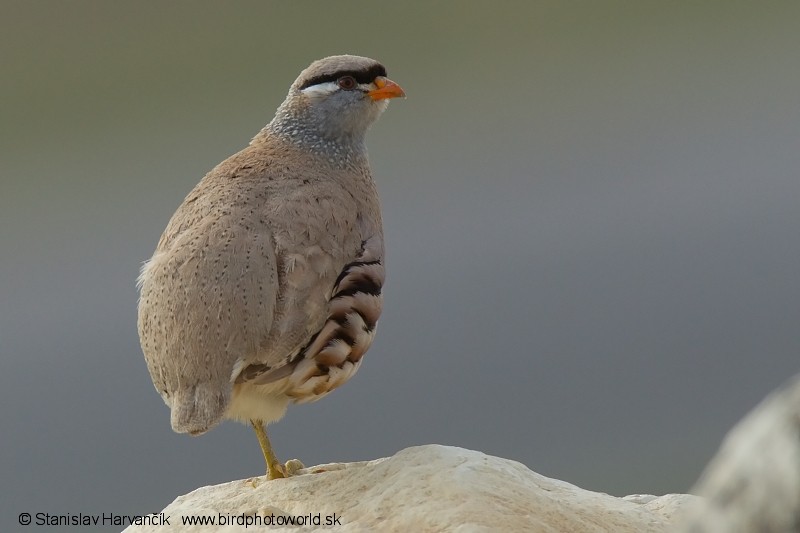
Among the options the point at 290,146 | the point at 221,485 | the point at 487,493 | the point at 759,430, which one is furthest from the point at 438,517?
the point at 290,146

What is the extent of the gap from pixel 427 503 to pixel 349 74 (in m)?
2.29

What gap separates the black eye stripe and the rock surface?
1.84 meters

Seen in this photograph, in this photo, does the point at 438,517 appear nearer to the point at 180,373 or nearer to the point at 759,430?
the point at 180,373

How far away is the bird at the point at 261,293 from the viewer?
398 cm

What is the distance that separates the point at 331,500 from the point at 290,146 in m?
1.84

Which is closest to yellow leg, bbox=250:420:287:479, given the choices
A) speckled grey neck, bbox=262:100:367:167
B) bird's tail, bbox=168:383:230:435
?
bird's tail, bbox=168:383:230:435

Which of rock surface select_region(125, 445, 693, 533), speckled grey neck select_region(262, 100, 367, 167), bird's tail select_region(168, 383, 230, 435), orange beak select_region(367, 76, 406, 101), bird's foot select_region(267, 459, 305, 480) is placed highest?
orange beak select_region(367, 76, 406, 101)

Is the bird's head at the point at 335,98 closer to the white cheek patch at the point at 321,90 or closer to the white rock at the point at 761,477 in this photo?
the white cheek patch at the point at 321,90

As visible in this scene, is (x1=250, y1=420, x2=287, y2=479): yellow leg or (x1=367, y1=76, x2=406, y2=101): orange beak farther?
(x1=367, y1=76, x2=406, y2=101): orange beak

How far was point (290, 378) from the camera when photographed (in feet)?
13.5

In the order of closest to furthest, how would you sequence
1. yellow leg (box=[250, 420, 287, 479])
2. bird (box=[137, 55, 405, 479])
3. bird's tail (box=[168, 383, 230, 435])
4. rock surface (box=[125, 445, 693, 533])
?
rock surface (box=[125, 445, 693, 533]) < bird's tail (box=[168, 383, 230, 435]) < bird (box=[137, 55, 405, 479]) < yellow leg (box=[250, 420, 287, 479])

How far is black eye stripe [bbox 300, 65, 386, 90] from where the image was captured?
512 cm

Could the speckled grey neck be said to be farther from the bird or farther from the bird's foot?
the bird's foot

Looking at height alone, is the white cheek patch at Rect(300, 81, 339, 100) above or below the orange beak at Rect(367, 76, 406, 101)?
above
